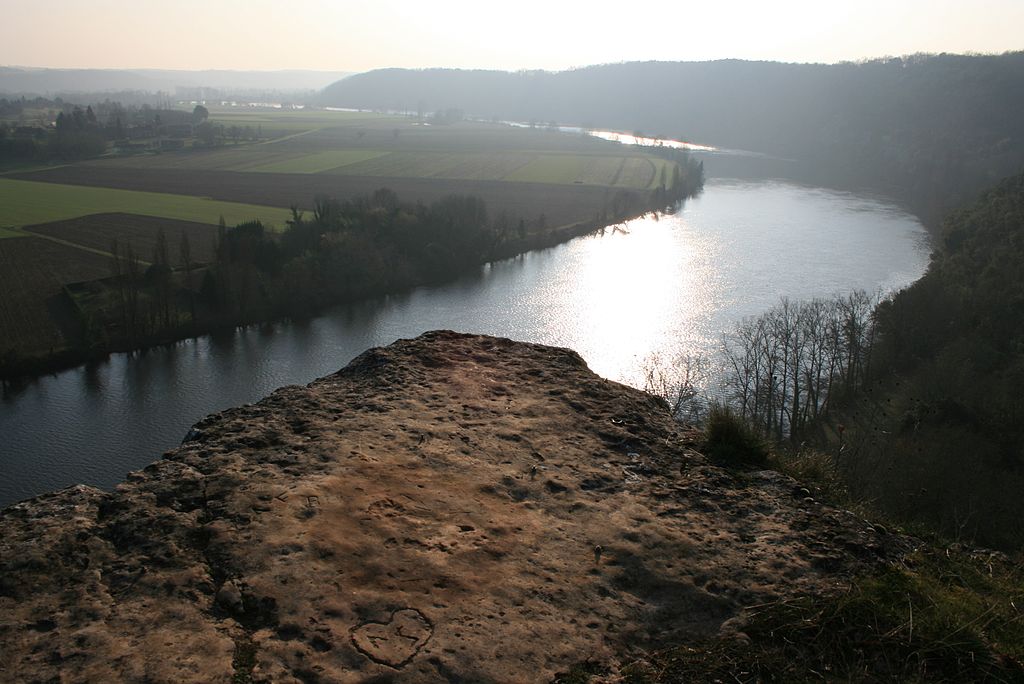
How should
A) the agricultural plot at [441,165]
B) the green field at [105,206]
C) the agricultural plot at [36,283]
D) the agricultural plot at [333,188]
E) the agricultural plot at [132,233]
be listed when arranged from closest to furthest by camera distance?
the agricultural plot at [36,283] < the agricultural plot at [132,233] < the green field at [105,206] < the agricultural plot at [333,188] < the agricultural plot at [441,165]

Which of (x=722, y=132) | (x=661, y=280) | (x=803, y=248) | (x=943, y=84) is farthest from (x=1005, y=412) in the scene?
(x=722, y=132)

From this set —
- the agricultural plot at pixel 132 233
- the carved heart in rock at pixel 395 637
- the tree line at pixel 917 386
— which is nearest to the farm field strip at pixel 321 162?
the agricultural plot at pixel 132 233

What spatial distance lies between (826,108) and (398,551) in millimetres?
110828

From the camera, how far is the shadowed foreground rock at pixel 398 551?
3.19 metres

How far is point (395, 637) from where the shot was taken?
325cm

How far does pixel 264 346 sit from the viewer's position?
2678 cm

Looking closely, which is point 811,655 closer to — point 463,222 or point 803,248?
point 463,222

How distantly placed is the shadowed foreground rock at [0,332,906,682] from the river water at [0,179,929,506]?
15287 millimetres

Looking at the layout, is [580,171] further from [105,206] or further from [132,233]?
[132,233]

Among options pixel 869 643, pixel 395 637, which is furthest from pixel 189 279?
pixel 869 643

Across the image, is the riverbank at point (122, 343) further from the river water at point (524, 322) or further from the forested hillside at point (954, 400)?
the forested hillside at point (954, 400)

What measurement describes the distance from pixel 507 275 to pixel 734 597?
3359 centimetres

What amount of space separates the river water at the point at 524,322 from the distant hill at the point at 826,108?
708 inches

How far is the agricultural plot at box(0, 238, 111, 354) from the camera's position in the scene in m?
25.2
